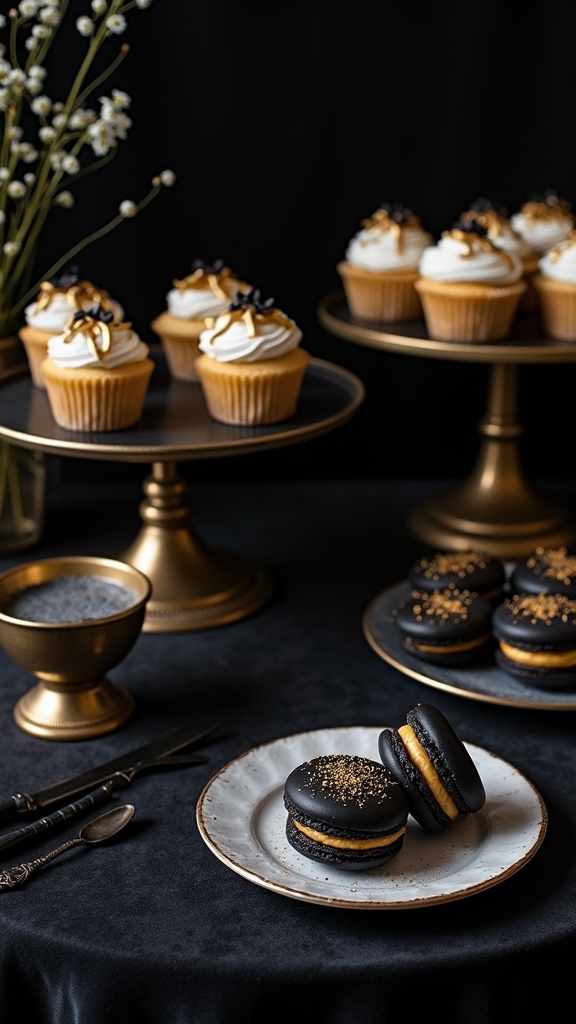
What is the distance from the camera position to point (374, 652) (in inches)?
66.3

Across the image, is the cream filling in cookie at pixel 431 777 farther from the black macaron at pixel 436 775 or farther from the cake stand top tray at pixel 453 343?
the cake stand top tray at pixel 453 343

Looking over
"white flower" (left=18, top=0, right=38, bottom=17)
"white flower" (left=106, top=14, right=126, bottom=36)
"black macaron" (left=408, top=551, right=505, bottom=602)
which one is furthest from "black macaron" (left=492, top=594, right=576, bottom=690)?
"white flower" (left=18, top=0, right=38, bottom=17)

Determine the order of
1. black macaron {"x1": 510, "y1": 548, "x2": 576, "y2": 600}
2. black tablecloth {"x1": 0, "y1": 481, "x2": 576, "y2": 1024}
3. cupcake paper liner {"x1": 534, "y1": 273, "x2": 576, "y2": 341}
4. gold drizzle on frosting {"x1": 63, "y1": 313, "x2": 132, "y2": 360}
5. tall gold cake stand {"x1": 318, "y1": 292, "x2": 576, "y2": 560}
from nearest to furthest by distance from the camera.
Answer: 1. black tablecloth {"x1": 0, "y1": 481, "x2": 576, "y2": 1024}
2. black macaron {"x1": 510, "y1": 548, "x2": 576, "y2": 600}
3. gold drizzle on frosting {"x1": 63, "y1": 313, "x2": 132, "y2": 360}
4. cupcake paper liner {"x1": 534, "y1": 273, "x2": 576, "y2": 341}
5. tall gold cake stand {"x1": 318, "y1": 292, "x2": 576, "y2": 560}

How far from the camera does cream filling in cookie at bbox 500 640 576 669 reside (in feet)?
4.65

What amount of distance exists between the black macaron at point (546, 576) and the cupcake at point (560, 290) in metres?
0.45

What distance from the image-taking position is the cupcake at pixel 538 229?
2.10 metres

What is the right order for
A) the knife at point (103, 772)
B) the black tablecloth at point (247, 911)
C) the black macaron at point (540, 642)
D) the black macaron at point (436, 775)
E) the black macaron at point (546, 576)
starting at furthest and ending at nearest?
the black macaron at point (546, 576)
the black macaron at point (540, 642)
the knife at point (103, 772)
the black macaron at point (436, 775)
the black tablecloth at point (247, 911)

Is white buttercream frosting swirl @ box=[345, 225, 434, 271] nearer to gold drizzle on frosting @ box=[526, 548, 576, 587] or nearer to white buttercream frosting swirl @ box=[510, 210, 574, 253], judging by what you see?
white buttercream frosting swirl @ box=[510, 210, 574, 253]

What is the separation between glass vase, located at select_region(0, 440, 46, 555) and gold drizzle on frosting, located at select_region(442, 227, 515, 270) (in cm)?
79

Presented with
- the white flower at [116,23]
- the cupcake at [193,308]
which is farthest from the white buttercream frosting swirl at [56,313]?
the white flower at [116,23]

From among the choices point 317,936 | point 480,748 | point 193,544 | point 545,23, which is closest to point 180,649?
point 193,544

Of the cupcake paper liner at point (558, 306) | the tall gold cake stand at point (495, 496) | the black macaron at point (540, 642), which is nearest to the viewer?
the black macaron at point (540, 642)

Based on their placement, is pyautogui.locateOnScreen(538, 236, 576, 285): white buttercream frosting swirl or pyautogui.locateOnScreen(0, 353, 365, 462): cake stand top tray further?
pyautogui.locateOnScreen(538, 236, 576, 285): white buttercream frosting swirl

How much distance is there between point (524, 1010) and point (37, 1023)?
465 mm
